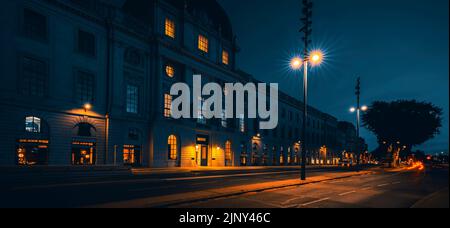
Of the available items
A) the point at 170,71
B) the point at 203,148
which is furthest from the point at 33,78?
the point at 203,148

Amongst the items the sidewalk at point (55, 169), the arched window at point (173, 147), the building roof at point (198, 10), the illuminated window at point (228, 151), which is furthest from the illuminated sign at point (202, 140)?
the sidewalk at point (55, 169)

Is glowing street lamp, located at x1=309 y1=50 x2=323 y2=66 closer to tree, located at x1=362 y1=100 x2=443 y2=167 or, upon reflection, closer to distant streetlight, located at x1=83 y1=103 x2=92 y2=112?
distant streetlight, located at x1=83 y1=103 x2=92 y2=112

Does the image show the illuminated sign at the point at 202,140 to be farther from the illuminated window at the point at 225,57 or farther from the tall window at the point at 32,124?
the tall window at the point at 32,124

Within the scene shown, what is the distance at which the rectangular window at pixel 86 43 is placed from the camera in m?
29.9

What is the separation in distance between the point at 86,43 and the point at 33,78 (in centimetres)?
648

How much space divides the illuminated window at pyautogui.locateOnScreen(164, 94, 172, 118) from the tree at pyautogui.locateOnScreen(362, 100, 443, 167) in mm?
44468

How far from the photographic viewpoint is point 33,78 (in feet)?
85.0

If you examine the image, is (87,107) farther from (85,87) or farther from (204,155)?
(204,155)

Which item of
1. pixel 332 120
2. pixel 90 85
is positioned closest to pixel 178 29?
pixel 90 85

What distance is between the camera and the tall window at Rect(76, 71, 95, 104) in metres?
29.6

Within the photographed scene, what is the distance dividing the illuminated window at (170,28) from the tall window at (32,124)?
63.1 ft
